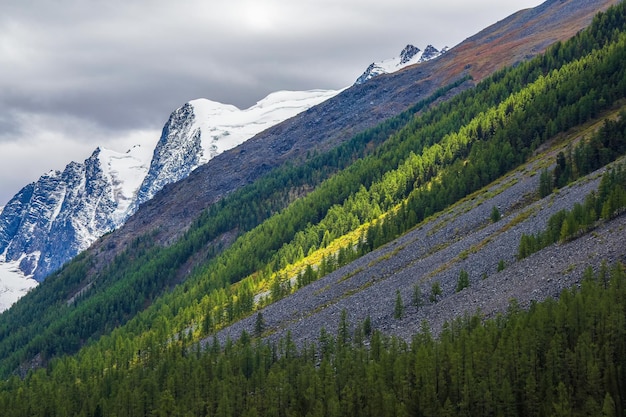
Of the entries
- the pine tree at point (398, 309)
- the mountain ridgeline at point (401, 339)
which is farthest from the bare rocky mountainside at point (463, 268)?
the mountain ridgeline at point (401, 339)

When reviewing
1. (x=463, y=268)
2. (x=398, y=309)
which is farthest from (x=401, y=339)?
(x=463, y=268)

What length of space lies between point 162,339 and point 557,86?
120 m

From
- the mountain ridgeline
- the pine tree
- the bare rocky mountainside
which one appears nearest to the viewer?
the mountain ridgeline

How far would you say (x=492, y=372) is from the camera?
62250 millimetres

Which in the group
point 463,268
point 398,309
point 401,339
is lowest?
point 401,339

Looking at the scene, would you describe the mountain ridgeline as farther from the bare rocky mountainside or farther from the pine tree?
the bare rocky mountainside

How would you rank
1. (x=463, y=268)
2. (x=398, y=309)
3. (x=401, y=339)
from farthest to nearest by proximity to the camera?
(x=463, y=268)
(x=398, y=309)
(x=401, y=339)

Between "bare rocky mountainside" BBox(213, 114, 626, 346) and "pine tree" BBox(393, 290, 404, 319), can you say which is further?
"pine tree" BBox(393, 290, 404, 319)

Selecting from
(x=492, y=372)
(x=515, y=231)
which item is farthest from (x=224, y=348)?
(x=492, y=372)

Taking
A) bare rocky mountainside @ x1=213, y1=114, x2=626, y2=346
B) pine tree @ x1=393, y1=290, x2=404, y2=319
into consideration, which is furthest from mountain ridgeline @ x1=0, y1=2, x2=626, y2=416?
bare rocky mountainside @ x1=213, y1=114, x2=626, y2=346

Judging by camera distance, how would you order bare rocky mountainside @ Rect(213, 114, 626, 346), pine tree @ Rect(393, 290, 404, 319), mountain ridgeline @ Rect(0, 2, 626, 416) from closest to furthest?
mountain ridgeline @ Rect(0, 2, 626, 416) → bare rocky mountainside @ Rect(213, 114, 626, 346) → pine tree @ Rect(393, 290, 404, 319)

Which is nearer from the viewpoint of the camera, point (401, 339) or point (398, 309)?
point (401, 339)

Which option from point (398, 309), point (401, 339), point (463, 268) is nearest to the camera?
point (401, 339)

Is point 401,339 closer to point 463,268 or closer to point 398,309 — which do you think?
point 398,309
